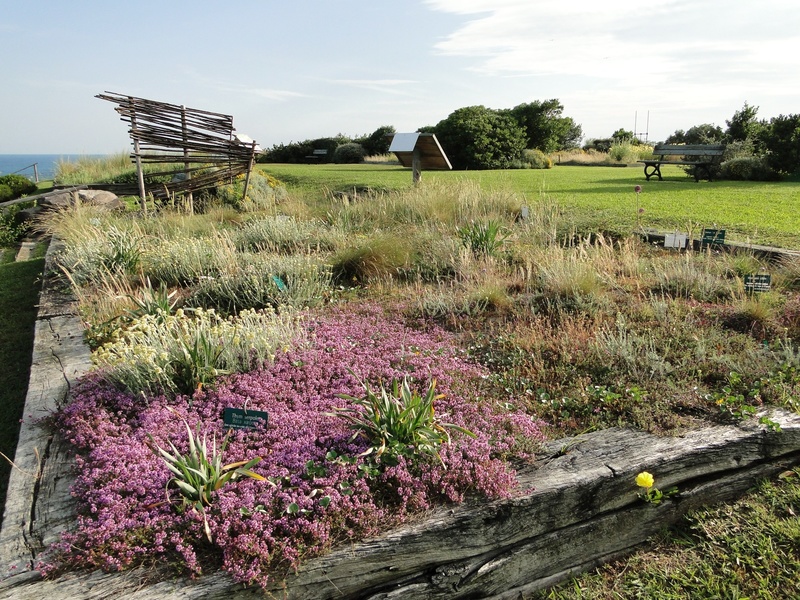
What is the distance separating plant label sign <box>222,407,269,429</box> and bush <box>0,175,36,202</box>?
618 inches

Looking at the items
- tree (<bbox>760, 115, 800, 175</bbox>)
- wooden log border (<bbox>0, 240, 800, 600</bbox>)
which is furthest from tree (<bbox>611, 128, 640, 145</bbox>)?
wooden log border (<bbox>0, 240, 800, 600</bbox>)

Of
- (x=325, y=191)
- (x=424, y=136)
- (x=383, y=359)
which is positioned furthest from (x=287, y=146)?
(x=383, y=359)

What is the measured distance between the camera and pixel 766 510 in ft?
9.58

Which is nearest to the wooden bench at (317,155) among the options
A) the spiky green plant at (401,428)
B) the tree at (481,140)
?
the tree at (481,140)

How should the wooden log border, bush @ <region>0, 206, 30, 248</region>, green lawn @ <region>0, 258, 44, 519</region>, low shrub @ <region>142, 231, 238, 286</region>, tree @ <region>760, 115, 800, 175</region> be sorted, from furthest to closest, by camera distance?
tree @ <region>760, 115, 800, 175</region>, bush @ <region>0, 206, 30, 248</region>, low shrub @ <region>142, 231, 238, 286</region>, green lawn @ <region>0, 258, 44, 519</region>, the wooden log border

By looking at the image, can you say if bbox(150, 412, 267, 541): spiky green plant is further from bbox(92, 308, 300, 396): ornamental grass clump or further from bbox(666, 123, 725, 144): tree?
bbox(666, 123, 725, 144): tree

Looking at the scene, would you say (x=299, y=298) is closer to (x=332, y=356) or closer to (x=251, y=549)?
(x=332, y=356)

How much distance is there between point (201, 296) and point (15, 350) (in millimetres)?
1646

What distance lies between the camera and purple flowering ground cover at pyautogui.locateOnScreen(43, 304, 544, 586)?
2111mm

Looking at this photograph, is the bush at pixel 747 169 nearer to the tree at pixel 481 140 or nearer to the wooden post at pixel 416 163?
the tree at pixel 481 140

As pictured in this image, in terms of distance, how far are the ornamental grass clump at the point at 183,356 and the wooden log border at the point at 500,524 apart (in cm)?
39

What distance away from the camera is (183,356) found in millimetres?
3359

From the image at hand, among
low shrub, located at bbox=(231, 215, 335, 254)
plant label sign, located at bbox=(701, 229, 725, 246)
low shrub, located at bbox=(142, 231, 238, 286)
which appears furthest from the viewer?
Answer: low shrub, located at bbox=(231, 215, 335, 254)

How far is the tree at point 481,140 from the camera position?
75.7 ft
